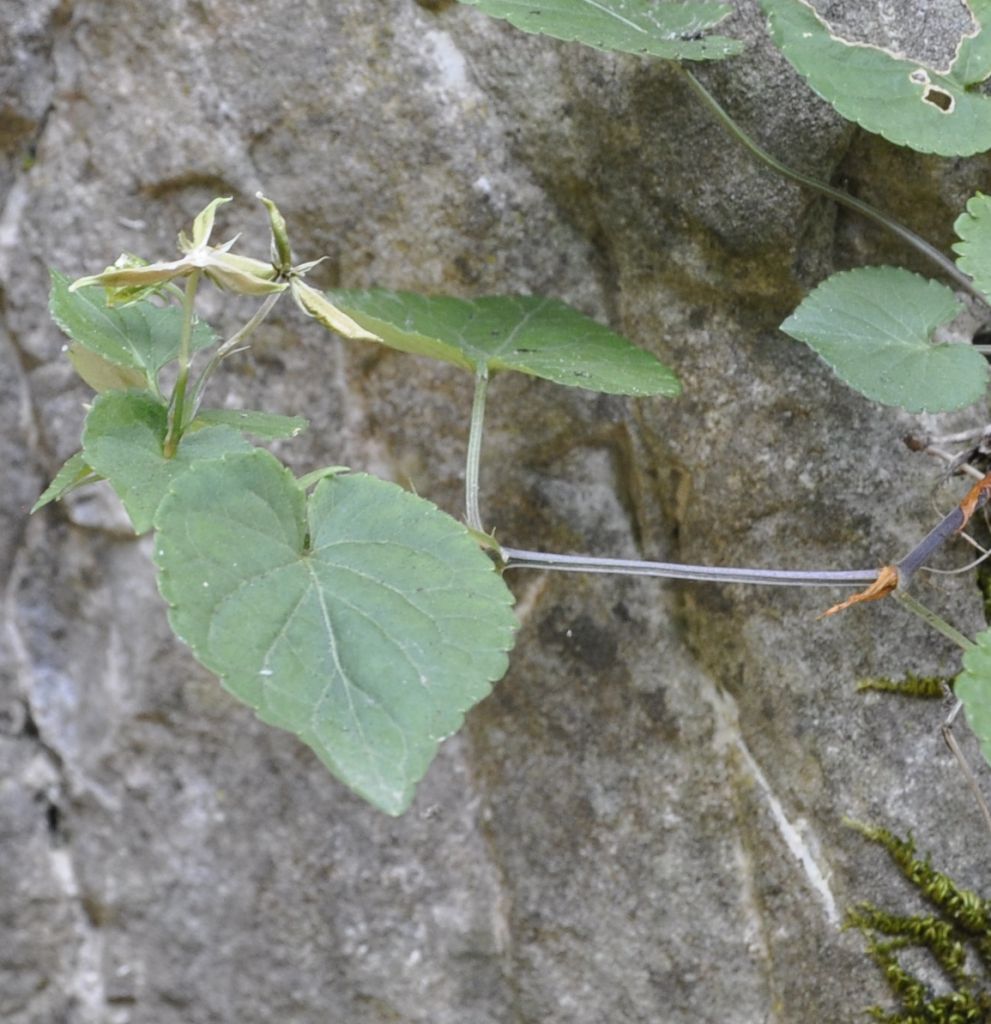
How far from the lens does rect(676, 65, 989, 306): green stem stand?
106 centimetres

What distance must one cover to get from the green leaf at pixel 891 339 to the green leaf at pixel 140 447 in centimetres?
49

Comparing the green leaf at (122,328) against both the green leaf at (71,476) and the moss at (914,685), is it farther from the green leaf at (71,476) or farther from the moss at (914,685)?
the moss at (914,685)

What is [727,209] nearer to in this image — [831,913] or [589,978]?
[831,913]

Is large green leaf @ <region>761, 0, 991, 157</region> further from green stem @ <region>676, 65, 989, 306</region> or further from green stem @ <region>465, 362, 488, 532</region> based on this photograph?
green stem @ <region>465, 362, 488, 532</region>

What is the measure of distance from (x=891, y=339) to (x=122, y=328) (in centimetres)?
69

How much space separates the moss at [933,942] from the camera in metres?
1.03

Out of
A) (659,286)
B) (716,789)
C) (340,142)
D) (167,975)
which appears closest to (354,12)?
(340,142)

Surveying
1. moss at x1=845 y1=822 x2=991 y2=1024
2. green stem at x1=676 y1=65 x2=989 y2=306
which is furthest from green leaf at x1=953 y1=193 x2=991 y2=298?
moss at x1=845 y1=822 x2=991 y2=1024

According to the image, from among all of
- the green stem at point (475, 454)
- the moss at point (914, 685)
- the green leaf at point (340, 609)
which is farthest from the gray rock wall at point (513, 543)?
the green leaf at point (340, 609)

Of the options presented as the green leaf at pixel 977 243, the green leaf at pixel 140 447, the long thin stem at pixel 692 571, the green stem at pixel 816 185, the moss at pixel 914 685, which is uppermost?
the green leaf at pixel 977 243

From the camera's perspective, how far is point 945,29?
3.46 ft

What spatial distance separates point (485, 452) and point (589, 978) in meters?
0.63

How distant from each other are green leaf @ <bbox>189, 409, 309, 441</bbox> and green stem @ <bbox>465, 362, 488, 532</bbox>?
0.50 ft

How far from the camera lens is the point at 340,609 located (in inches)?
31.1
